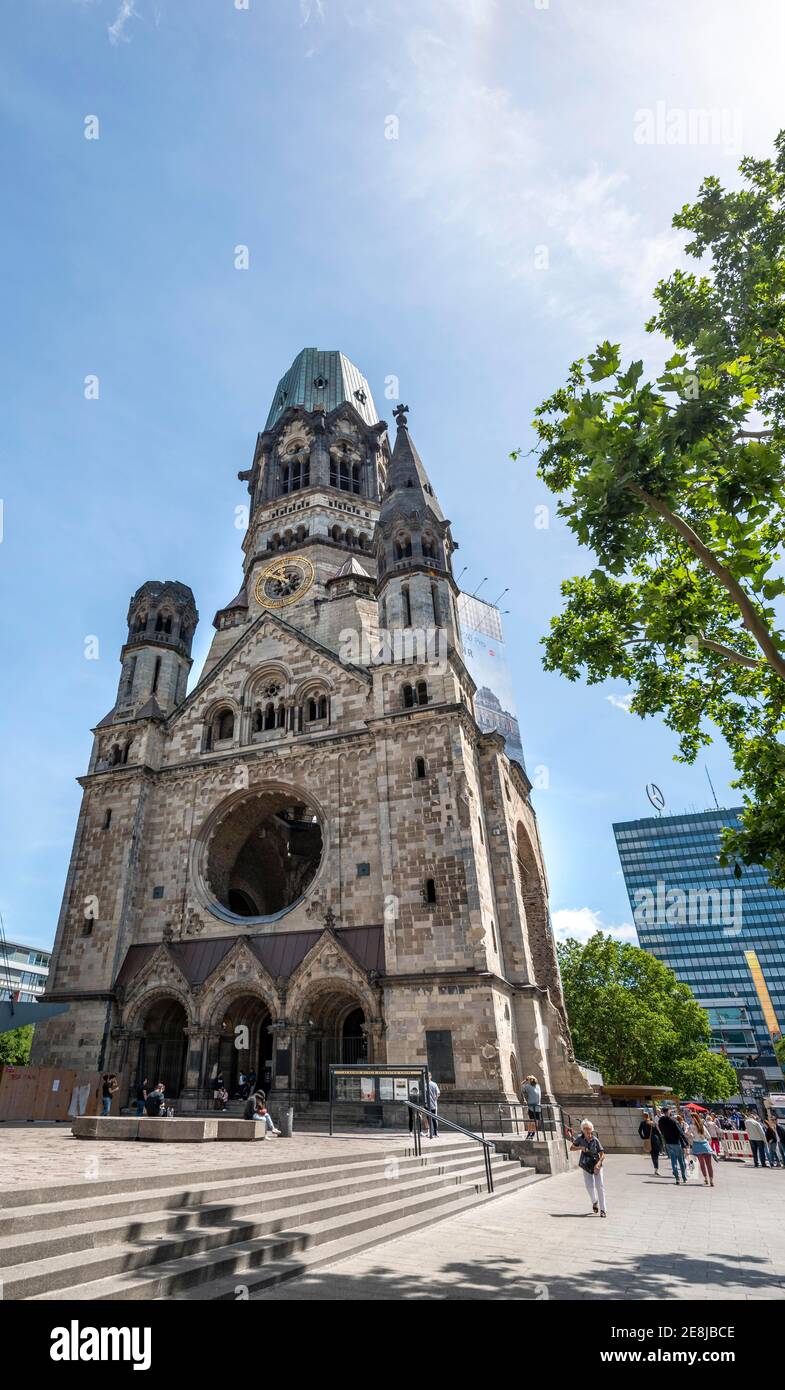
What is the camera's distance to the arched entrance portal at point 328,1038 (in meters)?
22.8

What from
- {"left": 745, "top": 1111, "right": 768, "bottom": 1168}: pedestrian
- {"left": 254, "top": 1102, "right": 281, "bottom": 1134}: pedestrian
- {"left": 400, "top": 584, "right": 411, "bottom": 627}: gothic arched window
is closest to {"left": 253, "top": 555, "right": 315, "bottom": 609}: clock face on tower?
{"left": 400, "top": 584, "right": 411, "bottom": 627}: gothic arched window

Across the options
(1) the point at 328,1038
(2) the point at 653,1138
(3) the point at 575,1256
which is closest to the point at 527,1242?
(3) the point at 575,1256

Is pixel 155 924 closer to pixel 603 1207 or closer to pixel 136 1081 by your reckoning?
pixel 136 1081

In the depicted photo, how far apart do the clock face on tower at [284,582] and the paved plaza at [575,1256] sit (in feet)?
99.4

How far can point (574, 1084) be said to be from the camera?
84.0 feet

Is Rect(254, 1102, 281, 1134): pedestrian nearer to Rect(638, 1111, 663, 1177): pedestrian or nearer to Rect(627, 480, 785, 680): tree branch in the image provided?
Rect(638, 1111, 663, 1177): pedestrian

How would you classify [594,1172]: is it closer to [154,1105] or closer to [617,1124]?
[154,1105]

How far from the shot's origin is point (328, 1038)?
24172mm

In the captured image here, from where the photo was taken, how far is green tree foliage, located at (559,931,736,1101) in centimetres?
4400

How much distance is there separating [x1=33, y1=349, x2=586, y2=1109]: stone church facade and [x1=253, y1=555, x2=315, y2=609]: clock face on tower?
4.20ft

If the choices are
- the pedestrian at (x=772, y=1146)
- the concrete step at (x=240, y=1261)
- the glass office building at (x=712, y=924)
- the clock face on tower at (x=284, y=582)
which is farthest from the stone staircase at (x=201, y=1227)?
the glass office building at (x=712, y=924)

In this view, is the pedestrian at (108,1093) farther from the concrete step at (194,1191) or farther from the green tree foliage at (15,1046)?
the green tree foliage at (15,1046)

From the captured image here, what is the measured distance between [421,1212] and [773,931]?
4540 inches

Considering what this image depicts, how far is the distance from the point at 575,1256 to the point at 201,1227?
4067 millimetres
